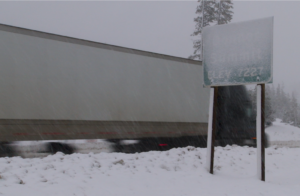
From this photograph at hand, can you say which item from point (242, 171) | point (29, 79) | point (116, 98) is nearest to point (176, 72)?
point (116, 98)

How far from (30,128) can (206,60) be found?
5.12 metres

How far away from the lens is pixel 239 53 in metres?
6.95

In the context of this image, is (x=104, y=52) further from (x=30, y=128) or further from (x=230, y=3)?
(x=230, y=3)

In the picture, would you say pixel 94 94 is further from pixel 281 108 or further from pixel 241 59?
pixel 281 108

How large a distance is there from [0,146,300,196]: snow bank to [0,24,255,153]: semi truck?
57.6 inches

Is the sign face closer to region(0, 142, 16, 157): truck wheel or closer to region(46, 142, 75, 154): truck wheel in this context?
region(46, 142, 75, 154): truck wheel

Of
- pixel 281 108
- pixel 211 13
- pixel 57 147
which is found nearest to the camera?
pixel 57 147

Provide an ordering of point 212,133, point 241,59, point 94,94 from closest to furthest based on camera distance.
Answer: point 241,59, point 212,133, point 94,94

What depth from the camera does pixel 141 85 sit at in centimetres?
1018

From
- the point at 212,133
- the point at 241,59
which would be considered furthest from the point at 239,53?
the point at 212,133

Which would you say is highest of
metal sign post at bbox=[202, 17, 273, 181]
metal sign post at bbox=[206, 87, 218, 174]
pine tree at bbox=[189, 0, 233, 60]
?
pine tree at bbox=[189, 0, 233, 60]

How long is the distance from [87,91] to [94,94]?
25 centimetres

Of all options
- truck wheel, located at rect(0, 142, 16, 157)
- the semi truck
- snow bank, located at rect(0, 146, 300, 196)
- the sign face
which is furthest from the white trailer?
the sign face

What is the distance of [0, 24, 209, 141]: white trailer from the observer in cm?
792
